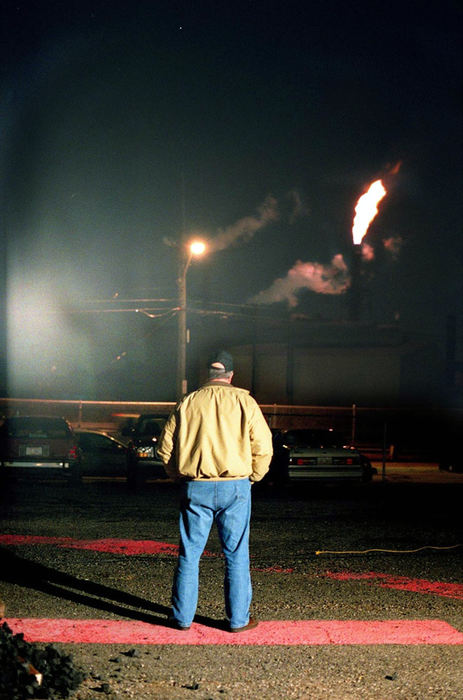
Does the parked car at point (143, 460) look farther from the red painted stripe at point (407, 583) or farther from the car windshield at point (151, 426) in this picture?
the red painted stripe at point (407, 583)

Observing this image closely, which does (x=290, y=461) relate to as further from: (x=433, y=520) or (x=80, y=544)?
(x=80, y=544)

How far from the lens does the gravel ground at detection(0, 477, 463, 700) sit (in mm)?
4414

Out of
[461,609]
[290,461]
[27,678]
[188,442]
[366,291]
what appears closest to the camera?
[27,678]

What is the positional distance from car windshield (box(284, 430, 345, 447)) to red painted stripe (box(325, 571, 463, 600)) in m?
9.29

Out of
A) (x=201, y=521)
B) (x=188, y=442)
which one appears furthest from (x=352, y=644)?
(x=188, y=442)

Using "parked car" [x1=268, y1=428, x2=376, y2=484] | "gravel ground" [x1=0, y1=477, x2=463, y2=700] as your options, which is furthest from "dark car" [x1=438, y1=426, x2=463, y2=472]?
"gravel ground" [x1=0, y1=477, x2=463, y2=700]

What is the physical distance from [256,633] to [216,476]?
115 cm

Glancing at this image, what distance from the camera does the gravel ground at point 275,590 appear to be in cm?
441

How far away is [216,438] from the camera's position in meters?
5.27

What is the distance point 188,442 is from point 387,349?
40.0 meters

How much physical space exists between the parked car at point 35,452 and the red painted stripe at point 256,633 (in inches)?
407

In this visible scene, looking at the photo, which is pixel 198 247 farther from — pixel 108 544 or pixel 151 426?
pixel 108 544

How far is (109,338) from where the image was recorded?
5697 centimetres

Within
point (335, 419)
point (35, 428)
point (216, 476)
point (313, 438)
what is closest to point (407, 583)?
point (216, 476)
